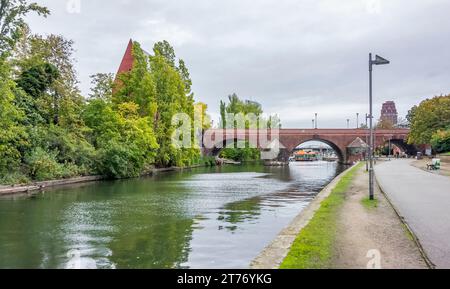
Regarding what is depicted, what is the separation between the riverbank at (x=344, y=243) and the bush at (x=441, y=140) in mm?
50233

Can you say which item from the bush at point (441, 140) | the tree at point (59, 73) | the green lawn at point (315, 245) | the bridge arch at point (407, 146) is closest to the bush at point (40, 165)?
the tree at point (59, 73)

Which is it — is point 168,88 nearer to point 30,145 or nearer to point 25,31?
point 25,31

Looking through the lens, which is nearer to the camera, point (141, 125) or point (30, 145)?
point (30, 145)

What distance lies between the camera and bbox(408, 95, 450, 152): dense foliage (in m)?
62.4

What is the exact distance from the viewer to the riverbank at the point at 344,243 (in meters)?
7.84

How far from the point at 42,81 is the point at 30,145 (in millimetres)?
6688

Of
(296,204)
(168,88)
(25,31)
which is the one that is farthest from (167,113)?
(296,204)

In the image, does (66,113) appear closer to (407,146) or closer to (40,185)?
(40,185)

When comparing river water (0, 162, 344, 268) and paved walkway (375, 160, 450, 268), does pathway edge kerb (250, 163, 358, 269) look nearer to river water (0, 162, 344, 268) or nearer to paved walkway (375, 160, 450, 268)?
river water (0, 162, 344, 268)

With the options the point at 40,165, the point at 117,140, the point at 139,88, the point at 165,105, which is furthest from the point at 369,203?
the point at 165,105

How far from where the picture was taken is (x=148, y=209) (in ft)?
62.1

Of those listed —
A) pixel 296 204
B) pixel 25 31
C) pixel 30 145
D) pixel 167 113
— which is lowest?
pixel 296 204

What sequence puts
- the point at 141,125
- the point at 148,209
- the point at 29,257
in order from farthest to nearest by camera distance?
1. the point at 141,125
2. the point at 148,209
3. the point at 29,257

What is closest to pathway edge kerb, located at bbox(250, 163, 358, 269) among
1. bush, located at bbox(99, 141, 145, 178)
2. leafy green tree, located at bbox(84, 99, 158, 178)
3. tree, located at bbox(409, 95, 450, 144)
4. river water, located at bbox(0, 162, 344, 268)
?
river water, located at bbox(0, 162, 344, 268)
